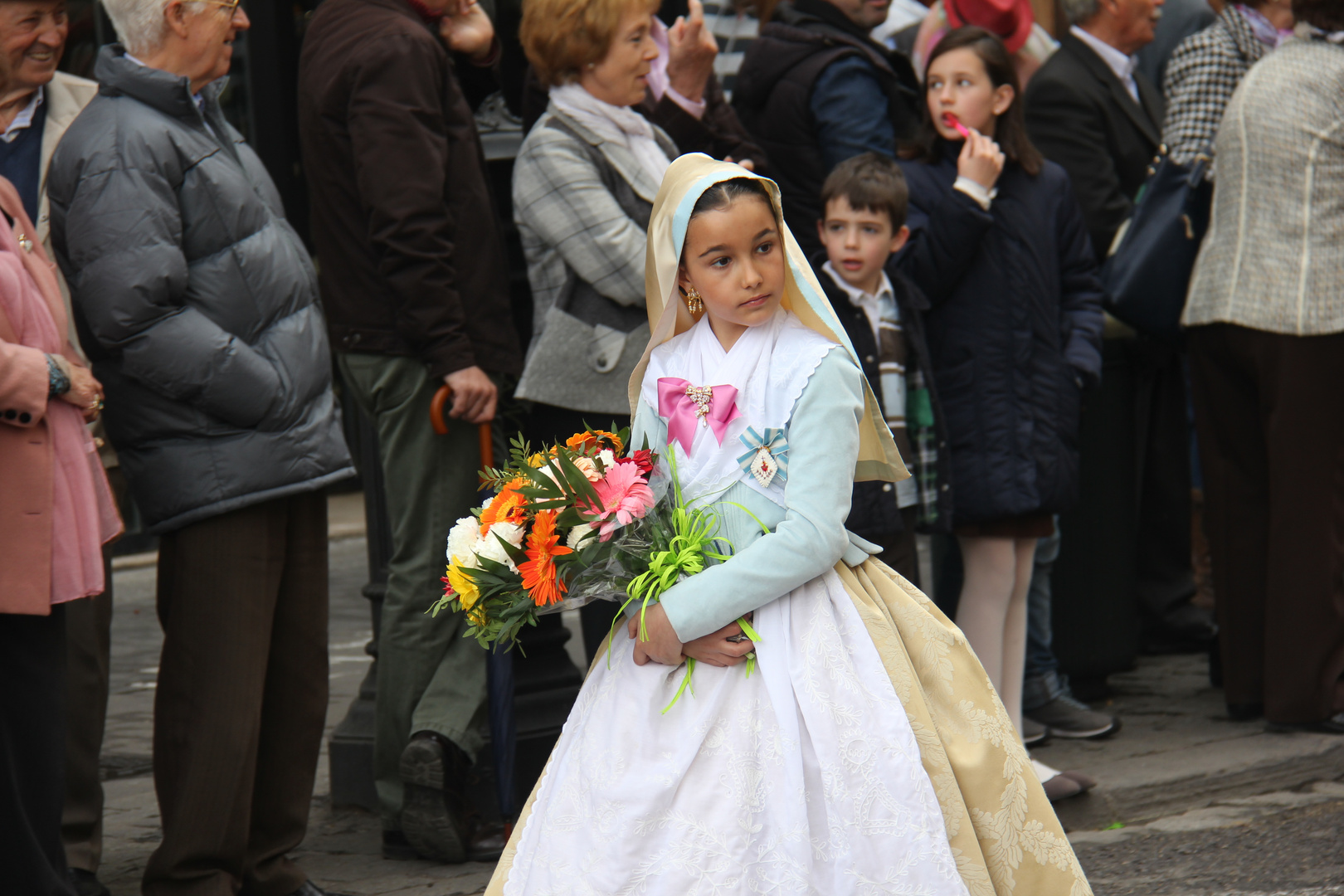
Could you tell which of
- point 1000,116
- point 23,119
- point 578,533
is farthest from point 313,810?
point 1000,116

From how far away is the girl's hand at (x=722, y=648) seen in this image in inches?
107

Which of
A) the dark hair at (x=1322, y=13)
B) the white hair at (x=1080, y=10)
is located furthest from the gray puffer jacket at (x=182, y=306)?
the white hair at (x=1080, y=10)

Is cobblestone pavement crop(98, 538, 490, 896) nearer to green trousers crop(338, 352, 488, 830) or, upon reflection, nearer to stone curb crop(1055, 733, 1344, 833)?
green trousers crop(338, 352, 488, 830)

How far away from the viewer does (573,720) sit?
9.37ft

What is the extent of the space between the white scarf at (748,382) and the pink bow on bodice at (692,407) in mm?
12

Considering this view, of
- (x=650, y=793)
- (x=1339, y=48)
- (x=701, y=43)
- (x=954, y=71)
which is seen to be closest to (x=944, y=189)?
(x=954, y=71)

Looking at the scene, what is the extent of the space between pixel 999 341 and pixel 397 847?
2.21 metres

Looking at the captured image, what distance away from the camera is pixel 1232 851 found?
13.9 feet

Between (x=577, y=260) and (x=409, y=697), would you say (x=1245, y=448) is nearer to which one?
(x=577, y=260)

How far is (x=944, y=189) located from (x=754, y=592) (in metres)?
2.27

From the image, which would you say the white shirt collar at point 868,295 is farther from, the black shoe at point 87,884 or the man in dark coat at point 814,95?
the black shoe at point 87,884

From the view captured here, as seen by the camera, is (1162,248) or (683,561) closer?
(683,561)

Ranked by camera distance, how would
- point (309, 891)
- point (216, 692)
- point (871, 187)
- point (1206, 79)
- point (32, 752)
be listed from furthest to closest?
point (1206, 79)
point (871, 187)
point (309, 891)
point (216, 692)
point (32, 752)

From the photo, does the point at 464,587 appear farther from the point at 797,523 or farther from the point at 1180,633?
the point at 1180,633
